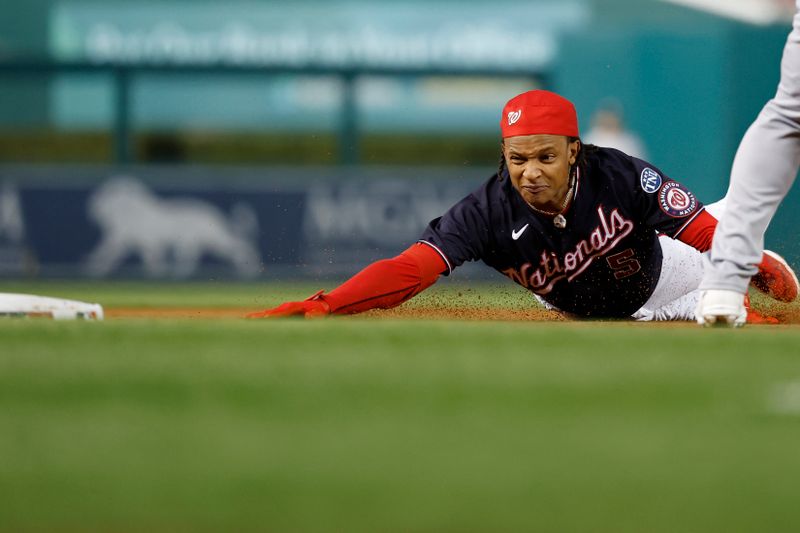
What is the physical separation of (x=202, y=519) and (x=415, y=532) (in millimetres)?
340

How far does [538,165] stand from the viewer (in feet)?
14.6

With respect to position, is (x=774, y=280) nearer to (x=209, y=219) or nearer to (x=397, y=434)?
(x=397, y=434)

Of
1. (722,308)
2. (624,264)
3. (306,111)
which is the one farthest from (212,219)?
(722,308)

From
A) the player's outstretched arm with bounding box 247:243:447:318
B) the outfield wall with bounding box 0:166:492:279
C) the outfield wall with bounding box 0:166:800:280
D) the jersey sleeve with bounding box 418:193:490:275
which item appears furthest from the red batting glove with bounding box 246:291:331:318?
the outfield wall with bounding box 0:166:492:279

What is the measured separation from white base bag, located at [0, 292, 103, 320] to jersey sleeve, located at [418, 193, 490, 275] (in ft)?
4.27

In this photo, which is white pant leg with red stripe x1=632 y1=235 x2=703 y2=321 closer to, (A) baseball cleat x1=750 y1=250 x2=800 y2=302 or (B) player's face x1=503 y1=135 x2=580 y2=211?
(A) baseball cleat x1=750 y1=250 x2=800 y2=302

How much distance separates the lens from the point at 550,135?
4.43 metres

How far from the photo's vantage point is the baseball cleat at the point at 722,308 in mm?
3943

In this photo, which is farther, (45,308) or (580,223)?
(580,223)

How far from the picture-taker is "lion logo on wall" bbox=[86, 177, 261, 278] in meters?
11.5

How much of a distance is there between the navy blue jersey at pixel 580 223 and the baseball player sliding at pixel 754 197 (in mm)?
578

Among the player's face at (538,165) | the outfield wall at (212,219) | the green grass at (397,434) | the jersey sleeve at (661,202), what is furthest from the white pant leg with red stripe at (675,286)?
the outfield wall at (212,219)

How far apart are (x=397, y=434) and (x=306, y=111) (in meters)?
11.7

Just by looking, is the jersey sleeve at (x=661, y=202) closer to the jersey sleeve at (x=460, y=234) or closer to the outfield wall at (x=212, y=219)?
the jersey sleeve at (x=460, y=234)
